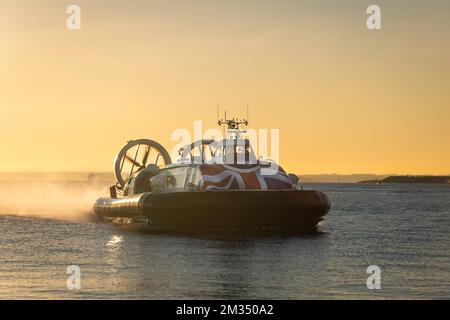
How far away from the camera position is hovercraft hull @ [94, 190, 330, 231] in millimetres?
28547

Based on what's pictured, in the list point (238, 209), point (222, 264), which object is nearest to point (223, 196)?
point (238, 209)

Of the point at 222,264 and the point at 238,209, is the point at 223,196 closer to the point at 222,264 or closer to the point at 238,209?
the point at 238,209

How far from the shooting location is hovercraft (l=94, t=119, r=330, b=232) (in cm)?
2867

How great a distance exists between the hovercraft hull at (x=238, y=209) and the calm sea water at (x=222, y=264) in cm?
102

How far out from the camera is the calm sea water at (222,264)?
53.1ft

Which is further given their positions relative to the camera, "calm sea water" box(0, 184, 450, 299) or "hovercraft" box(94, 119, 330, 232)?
"hovercraft" box(94, 119, 330, 232)

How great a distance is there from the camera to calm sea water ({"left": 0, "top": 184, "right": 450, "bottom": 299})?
1617 centimetres

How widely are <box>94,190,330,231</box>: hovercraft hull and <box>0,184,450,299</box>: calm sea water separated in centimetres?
102

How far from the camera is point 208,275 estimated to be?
18.6 m

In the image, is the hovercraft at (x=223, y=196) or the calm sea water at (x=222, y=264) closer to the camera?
the calm sea water at (x=222, y=264)

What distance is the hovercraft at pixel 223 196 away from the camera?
94.1 feet
